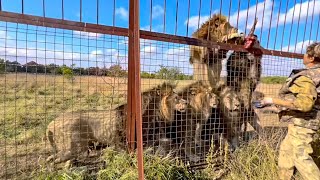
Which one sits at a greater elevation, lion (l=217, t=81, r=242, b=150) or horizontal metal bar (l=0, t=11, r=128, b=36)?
horizontal metal bar (l=0, t=11, r=128, b=36)

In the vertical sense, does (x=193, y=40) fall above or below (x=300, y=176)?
above

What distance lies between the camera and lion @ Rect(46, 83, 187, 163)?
4.99m

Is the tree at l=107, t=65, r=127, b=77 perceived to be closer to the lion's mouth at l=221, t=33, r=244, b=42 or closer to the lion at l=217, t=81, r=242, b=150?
the lion's mouth at l=221, t=33, r=244, b=42

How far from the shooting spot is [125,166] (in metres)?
3.93

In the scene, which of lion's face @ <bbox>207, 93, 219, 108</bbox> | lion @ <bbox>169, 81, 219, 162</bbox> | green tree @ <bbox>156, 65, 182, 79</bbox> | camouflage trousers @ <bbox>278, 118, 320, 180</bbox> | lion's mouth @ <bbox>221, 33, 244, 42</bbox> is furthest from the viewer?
lion's face @ <bbox>207, 93, 219, 108</bbox>

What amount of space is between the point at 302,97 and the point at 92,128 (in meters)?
3.19

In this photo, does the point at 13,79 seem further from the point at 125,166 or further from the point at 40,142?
the point at 40,142

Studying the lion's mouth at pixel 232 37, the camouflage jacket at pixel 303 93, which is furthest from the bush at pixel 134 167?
the lion's mouth at pixel 232 37

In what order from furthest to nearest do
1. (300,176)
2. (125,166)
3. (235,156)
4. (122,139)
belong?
1. (235,156)
2. (122,139)
3. (300,176)
4. (125,166)

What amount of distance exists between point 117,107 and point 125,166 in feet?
4.64

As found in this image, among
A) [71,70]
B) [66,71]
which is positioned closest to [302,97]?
[71,70]

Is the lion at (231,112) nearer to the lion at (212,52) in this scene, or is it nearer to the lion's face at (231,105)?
the lion's face at (231,105)

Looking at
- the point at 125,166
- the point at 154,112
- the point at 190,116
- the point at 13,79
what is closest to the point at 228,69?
the point at 190,116

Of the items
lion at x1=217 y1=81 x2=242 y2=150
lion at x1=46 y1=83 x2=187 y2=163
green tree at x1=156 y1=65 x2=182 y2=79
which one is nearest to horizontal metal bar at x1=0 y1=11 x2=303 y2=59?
green tree at x1=156 y1=65 x2=182 y2=79
